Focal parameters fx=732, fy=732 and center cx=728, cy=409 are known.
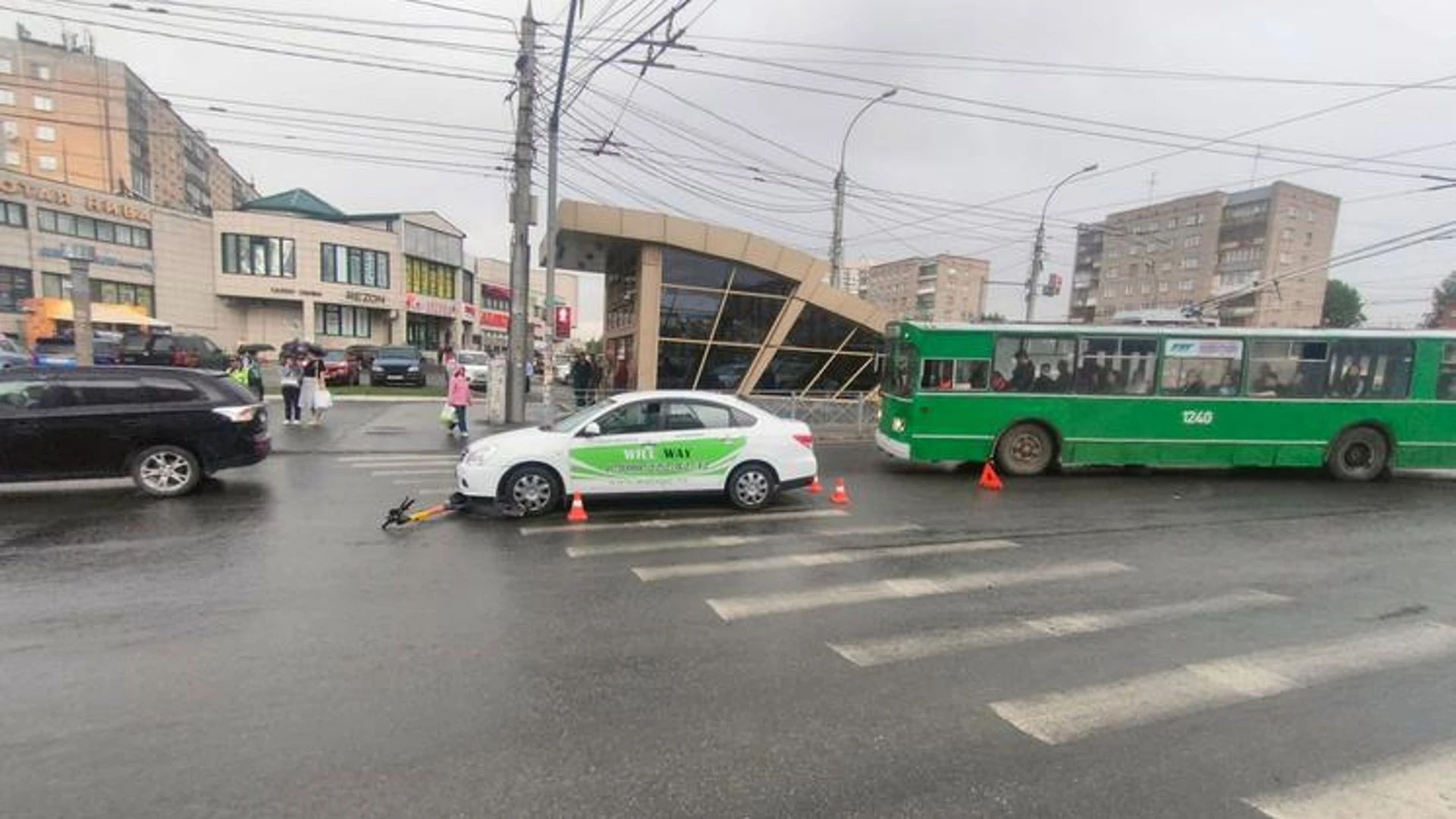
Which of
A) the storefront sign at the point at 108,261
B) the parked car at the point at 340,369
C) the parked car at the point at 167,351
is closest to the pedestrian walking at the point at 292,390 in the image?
the parked car at the point at 167,351

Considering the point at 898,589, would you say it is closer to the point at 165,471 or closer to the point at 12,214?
the point at 165,471

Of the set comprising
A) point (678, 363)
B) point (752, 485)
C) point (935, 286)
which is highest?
point (935, 286)

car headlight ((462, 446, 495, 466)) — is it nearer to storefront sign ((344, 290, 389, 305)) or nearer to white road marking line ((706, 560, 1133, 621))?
white road marking line ((706, 560, 1133, 621))

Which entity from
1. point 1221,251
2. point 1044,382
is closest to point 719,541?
point 1044,382

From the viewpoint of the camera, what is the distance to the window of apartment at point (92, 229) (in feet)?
147

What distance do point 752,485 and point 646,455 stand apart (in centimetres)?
141

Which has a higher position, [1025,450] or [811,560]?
[1025,450]

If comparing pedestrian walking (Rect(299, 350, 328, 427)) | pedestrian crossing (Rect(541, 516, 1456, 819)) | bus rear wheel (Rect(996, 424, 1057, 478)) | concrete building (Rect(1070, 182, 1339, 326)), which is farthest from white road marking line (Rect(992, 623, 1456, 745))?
concrete building (Rect(1070, 182, 1339, 326))

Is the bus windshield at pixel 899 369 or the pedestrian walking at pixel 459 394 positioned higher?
the bus windshield at pixel 899 369

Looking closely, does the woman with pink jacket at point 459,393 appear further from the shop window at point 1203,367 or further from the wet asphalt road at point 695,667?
the shop window at point 1203,367

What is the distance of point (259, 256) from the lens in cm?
4881

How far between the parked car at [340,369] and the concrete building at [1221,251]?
190ft

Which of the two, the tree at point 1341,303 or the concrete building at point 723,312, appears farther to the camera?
the tree at point 1341,303

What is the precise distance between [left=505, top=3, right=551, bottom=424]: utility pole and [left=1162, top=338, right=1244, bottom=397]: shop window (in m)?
13.4
